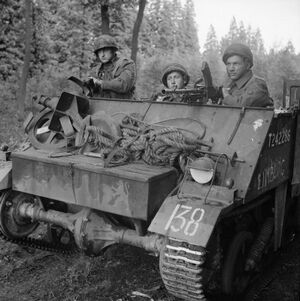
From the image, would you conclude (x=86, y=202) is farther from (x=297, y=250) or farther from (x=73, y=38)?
(x=73, y=38)

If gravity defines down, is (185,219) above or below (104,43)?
below

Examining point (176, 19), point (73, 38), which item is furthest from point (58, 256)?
point (176, 19)

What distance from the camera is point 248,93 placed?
475 centimetres

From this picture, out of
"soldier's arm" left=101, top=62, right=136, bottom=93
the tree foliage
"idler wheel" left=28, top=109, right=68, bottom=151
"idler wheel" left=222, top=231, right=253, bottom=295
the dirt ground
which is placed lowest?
the dirt ground

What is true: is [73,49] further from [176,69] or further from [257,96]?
[257,96]

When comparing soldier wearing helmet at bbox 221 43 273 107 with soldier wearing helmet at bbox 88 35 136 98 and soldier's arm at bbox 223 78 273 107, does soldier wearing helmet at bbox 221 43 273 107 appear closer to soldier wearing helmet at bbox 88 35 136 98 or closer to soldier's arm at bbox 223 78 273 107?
soldier's arm at bbox 223 78 273 107

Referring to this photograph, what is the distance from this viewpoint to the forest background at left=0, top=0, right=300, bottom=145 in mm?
16156

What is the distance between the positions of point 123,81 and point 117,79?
8 cm

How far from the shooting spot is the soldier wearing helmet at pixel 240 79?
189 inches

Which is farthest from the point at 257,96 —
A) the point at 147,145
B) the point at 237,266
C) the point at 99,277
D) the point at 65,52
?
the point at 65,52

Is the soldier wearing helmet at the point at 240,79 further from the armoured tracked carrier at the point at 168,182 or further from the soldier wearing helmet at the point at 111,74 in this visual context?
the soldier wearing helmet at the point at 111,74

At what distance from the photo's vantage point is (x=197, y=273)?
126 inches

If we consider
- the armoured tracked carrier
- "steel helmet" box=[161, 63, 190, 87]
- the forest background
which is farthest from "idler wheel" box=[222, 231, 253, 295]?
the forest background

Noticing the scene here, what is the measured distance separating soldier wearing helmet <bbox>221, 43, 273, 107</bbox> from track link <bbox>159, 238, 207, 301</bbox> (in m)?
2.03
